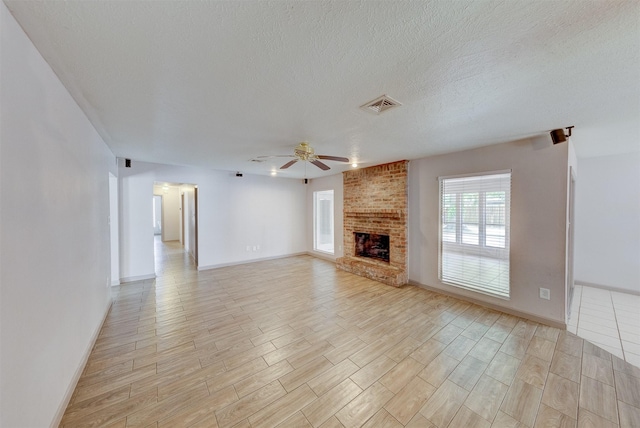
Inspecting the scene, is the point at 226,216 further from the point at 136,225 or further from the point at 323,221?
the point at 323,221

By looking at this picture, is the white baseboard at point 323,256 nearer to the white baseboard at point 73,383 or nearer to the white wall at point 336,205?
the white wall at point 336,205

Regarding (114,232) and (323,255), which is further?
(323,255)

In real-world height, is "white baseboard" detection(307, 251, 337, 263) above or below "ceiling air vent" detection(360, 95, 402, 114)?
below

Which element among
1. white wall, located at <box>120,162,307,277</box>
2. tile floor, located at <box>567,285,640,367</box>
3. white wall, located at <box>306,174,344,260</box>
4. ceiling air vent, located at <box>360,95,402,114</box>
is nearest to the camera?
ceiling air vent, located at <box>360,95,402,114</box>

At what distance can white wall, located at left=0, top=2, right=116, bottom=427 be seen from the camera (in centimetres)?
108

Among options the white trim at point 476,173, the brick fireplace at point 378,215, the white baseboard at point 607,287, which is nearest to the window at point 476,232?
the white trim at point 476,173

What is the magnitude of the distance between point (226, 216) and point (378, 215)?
12.2ft

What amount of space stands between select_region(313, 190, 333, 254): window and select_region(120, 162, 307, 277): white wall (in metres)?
0.43

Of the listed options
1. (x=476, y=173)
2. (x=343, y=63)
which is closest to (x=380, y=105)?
(x=343, y=63)

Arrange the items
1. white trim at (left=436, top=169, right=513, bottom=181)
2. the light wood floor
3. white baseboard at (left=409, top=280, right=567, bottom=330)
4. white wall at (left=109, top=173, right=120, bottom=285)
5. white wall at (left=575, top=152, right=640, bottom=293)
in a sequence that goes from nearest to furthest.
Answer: the light wood floor → white baseboard at (left=409, top=280, right=567, bottom=330) → white trim at (left=436, top=169, right=513, bottom=181) → white wall at (left=575, top=152, right=640, bottom=293) → white wall at (left=109, top=173, right=120, bottom=285)

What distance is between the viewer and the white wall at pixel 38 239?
108 centimetres

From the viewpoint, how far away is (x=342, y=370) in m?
2.04

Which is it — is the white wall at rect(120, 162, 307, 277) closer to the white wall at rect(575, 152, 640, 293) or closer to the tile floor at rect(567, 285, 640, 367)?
the tile floor at rect(567, 285, 640, 367)

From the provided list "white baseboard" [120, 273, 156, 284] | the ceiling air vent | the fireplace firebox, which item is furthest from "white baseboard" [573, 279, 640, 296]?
"white baseboard" [120, 273, 156, 284]
